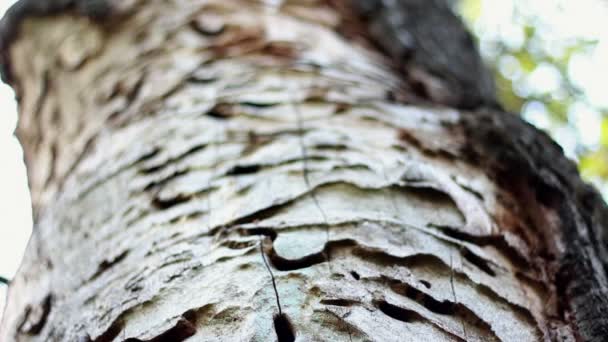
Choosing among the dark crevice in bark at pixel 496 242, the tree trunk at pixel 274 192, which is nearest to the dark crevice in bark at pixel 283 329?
the tree trunk at pixel 274 192

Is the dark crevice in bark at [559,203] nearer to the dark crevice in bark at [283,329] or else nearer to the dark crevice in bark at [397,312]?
the dark crevice in bark at [397,312]

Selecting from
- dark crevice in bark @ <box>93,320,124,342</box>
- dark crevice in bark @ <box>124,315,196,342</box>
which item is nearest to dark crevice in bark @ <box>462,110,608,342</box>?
dark crevice in bark @ <box>124,315,196,342</box>

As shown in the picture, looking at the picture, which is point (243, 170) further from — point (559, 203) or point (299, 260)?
point (559, 203)

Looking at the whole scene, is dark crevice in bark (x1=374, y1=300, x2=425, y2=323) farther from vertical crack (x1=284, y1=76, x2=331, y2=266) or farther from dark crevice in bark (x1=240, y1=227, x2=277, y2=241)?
dark crevice in bark (x1=240, y1=227, x2=277, y2=241)

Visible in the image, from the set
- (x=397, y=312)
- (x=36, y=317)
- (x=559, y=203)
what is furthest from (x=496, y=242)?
(x=36, y=317)

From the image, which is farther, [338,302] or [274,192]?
[274,192]

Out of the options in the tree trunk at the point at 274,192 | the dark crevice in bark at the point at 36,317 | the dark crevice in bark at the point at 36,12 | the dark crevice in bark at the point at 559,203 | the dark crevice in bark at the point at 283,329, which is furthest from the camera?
the dark crevice in bark at the point at 36,12

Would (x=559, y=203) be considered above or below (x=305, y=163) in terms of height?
below
